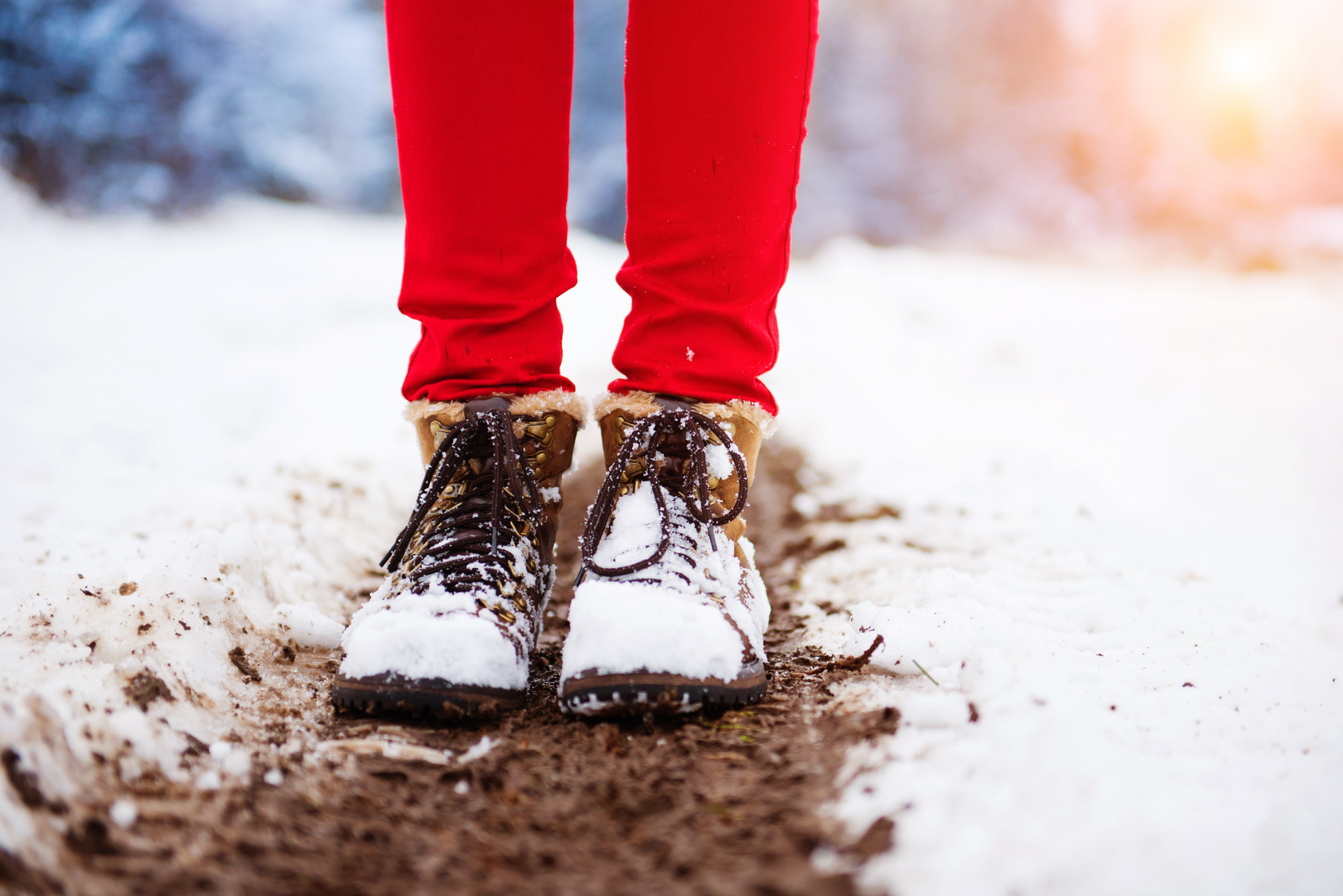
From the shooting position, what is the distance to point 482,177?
0.86 metres

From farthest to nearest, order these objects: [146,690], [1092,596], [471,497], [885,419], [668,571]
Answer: [885,419] < [1092,596] < [471,497] < [668,571] < [146,690]

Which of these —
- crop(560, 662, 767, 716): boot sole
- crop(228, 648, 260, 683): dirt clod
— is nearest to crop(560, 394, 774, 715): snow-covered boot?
crop(560, 662, 767, 716): boot sole

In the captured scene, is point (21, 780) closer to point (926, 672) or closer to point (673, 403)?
point (673, 403)

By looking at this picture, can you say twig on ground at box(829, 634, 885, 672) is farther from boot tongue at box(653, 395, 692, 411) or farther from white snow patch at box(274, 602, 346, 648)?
white snow patch at box(274, 602, 346, 648)

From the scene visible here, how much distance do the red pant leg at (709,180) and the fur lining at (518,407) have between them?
0.32 ft

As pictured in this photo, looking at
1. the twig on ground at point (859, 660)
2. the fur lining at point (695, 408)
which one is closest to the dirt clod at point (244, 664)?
the fur lining at point (695, 408)

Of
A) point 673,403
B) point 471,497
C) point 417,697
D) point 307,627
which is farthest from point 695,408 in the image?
point 307,627

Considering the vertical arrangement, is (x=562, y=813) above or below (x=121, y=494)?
below

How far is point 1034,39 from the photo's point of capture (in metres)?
4.73

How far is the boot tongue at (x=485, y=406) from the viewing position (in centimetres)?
90

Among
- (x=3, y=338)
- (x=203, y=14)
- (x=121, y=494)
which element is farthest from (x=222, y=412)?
(x=203, y=14)

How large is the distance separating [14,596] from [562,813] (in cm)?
71

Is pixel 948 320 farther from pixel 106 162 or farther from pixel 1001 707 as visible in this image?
pixel 106 162

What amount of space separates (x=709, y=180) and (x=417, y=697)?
62 centimetres
